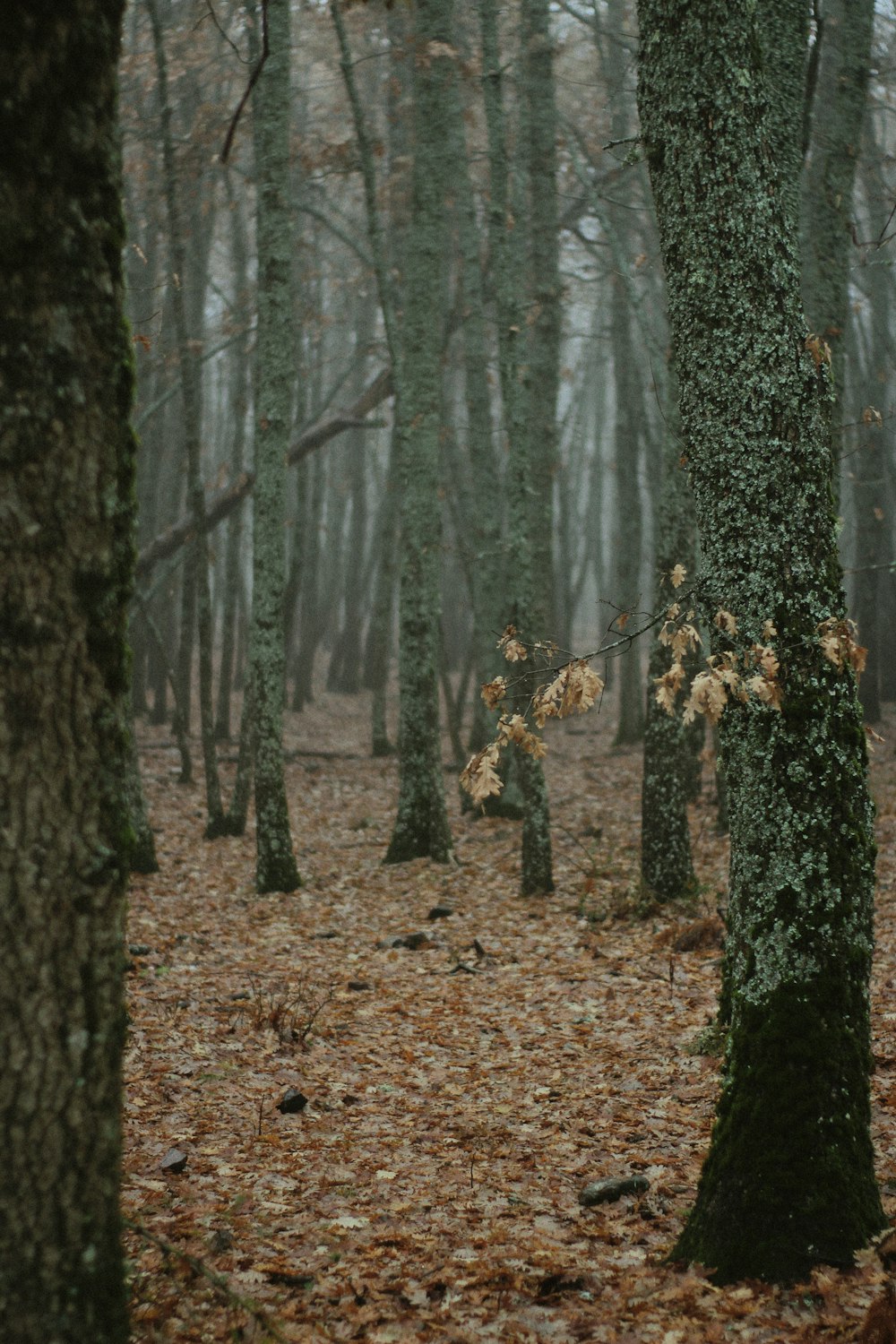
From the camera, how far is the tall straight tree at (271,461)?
1038 cm

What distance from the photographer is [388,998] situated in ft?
24.1

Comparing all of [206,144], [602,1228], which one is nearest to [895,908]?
[602,1228]

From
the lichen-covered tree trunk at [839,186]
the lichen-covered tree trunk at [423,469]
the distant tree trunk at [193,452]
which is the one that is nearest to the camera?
the lichen-covered tree trunk at [839,186]

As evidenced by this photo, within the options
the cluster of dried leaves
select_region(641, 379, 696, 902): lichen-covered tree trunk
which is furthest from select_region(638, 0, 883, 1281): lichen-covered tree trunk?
select_region(641, 379, 696, 902): lichen-covered tree trunk

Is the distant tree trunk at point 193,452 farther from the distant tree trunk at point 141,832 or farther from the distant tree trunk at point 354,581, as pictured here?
the distant tree trunk at point 354,581

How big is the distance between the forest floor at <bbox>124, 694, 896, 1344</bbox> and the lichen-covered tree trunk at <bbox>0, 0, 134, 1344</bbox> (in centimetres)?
58

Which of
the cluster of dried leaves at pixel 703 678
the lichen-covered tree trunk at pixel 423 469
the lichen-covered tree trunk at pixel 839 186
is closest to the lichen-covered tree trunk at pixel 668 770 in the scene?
the lichen-covered tree trunk at pixel 839 186

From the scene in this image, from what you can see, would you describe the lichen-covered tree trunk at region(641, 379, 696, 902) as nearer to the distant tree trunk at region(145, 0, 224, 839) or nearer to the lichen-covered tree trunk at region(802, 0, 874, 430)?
the lichen-covered tree trunk at region(802, 0, 874, 430)

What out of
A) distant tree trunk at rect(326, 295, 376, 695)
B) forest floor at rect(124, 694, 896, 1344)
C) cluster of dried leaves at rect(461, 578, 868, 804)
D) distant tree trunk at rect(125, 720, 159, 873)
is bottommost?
forest floor at rect(124, 694, 896, 1344)

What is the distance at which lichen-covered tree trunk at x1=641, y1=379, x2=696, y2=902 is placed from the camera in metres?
8.89

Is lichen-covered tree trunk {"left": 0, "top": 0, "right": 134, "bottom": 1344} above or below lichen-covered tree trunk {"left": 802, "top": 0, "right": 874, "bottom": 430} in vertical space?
below

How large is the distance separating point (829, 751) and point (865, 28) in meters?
8.87

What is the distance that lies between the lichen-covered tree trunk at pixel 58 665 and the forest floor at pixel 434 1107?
0.58 m

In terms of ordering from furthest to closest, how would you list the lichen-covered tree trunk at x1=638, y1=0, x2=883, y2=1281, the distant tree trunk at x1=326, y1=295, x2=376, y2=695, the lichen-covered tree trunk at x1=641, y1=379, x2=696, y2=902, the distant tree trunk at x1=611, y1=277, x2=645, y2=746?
1. the distant tree trunk at x1=326, y1=295, x2=376, y2=695
2. the distant tree trunk at x1=611, y1=277, x2=645, y2=746
3. the lichen-covered tree trunk at x1=641, y1=379, x2=696, y2=902
4. the lichen-covered tree trunk at x1=638, y1=0, x2=883, y2=1281
